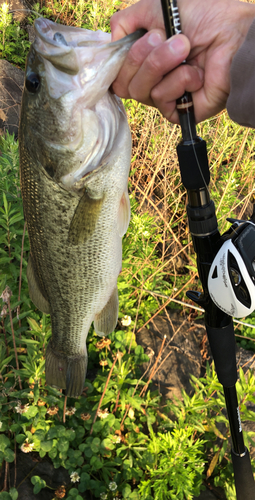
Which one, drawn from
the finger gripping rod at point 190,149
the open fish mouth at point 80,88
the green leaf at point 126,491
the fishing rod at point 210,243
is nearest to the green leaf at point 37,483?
the green leaf at point 126,491

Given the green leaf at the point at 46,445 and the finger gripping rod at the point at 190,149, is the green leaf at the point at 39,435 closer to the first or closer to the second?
the green leaf at the point at 46,445

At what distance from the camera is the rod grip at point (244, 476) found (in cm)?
182

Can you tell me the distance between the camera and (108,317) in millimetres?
1709

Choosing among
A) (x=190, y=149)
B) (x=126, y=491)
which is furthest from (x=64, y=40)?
(x=126, y=491)

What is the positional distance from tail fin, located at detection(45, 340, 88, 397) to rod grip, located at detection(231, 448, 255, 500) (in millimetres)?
932

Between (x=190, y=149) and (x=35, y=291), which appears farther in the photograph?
(x=35, y=291)

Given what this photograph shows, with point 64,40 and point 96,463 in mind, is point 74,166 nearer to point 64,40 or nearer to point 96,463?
point 64,40

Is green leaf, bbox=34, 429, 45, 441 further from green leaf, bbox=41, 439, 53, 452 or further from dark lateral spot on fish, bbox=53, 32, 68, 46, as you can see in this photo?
dark lateral spot on fish, bbox=53, 32, 68, 46

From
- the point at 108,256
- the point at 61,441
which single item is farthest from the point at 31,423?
the point at 108,256

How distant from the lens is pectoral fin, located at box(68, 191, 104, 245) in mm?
1365

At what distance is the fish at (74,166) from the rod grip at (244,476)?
1074 millimetres

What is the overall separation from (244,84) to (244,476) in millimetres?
1956

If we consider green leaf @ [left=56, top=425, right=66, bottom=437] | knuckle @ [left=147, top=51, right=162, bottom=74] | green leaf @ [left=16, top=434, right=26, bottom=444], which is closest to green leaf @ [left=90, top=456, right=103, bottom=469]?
green leaf @ [left=56, top=425, right=66, bottom=437]

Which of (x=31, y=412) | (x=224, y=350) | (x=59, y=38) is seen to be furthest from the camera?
(x=31, y=412)
